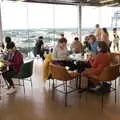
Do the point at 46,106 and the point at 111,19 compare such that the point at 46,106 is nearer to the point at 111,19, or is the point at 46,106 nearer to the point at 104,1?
the point at 104,1

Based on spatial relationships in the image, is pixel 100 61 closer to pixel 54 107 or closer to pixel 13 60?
pixel 54 107

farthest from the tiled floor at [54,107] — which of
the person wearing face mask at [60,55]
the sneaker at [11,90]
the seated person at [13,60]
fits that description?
the person wearing face mask at [60,55]

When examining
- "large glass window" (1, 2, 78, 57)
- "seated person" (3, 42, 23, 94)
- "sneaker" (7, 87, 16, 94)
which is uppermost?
"large glass window" (1, 2, 78, 57)

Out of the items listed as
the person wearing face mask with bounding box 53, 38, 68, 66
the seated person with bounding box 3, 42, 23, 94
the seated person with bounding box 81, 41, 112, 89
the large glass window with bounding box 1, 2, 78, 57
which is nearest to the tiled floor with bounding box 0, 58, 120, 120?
the seated person with bounding box 3, 42, 23, 94

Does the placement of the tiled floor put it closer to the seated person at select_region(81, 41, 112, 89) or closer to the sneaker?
the sneaker

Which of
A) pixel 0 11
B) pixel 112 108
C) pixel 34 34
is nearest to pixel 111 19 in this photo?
pixel 34 34

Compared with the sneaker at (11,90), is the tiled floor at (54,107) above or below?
below

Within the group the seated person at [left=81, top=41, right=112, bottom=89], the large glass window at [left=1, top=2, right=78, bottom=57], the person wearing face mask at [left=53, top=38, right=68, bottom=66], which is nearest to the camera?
the seated person at [left=81, top=41, right=112, bottom=89]

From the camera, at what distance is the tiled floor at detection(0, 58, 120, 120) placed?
3.86 metres

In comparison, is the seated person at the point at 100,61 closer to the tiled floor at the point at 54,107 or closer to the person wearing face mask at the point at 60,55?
the tiled floor at the point at 54,107

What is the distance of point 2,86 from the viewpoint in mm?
5605

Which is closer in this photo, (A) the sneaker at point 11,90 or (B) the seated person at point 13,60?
(B) the seated person at point 13,60

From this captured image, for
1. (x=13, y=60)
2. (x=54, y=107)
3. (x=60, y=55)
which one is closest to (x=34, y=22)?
(x=60, y=55)

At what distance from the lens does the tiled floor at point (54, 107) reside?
3.86 m
